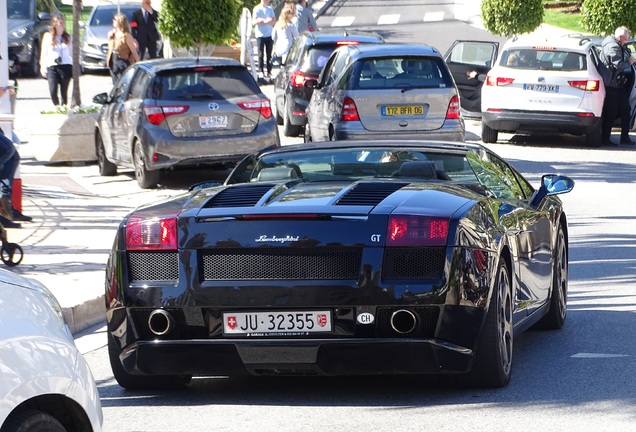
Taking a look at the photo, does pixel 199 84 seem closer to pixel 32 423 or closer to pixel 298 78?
pixel 298 78

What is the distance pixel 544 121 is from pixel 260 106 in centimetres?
603

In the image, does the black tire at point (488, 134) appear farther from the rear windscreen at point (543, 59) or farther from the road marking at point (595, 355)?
the road marking at point (595, 355)

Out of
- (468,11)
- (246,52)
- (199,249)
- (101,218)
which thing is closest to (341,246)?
(199,249)

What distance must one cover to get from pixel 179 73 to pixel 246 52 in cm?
1687

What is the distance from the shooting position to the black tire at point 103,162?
63.3 ft

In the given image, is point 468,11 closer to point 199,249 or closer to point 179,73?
point 179,73

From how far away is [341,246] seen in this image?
6.80 m

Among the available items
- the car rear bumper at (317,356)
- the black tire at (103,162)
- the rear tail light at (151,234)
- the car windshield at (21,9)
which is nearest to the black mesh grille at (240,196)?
the rear tail light at (151,234)

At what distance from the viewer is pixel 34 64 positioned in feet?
120

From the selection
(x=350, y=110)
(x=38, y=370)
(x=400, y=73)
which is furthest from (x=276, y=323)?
(x=400, y=73)

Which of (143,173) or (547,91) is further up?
(547,91)

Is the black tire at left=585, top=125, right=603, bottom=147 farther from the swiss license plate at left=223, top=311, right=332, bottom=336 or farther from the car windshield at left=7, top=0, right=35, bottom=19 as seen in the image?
the car windshield at left=7, top=0, right=35, bottom=19

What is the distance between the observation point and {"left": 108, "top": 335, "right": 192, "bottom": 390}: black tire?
288 inches

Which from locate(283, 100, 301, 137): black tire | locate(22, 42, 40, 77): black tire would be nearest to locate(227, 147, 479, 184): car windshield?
locate(283, 100, 301, 137): black tire
